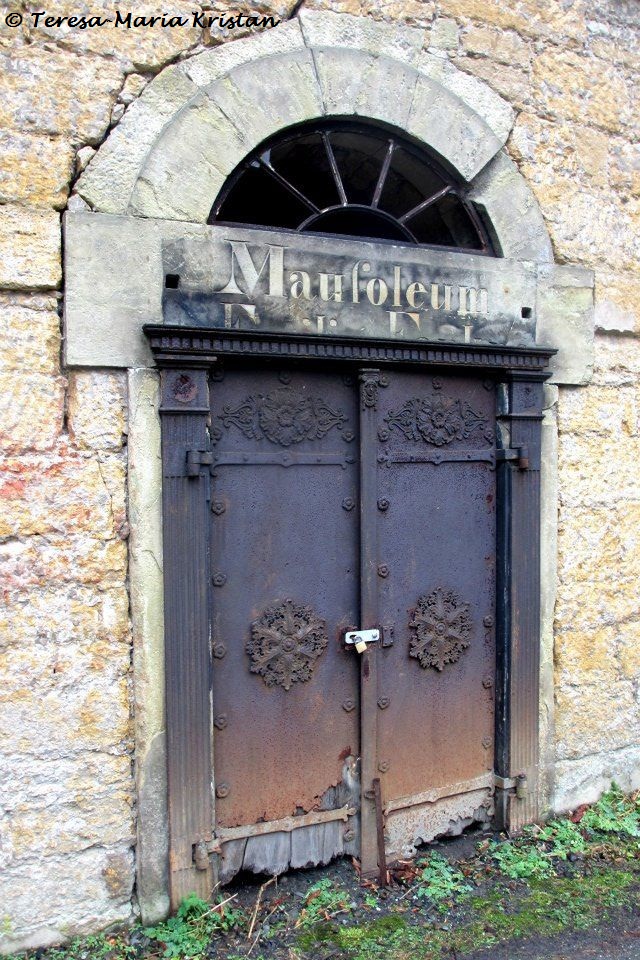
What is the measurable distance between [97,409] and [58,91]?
1.22 meters

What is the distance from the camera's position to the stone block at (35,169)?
2.65 metres

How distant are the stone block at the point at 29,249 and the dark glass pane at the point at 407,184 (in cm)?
154

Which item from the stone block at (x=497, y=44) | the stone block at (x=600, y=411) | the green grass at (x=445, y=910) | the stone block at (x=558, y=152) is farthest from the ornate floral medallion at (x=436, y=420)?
the green grass at (x=445, y=910)

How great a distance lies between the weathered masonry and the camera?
2893mm

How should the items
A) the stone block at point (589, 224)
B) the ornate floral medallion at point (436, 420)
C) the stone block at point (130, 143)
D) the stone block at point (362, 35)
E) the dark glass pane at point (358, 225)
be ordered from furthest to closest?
the stone block at point (589, 224)
the ornate floral medallion at point (436, 420)
the dark glass pane at point (358, 225)
the stone block at point (362, 35)
the stone block at point (130, 143)

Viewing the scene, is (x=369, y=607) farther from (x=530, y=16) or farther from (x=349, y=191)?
(x=530, y=16)

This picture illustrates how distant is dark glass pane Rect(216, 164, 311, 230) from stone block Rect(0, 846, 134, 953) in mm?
2746

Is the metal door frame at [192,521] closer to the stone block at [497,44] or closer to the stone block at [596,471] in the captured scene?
the stone block at [596,471]

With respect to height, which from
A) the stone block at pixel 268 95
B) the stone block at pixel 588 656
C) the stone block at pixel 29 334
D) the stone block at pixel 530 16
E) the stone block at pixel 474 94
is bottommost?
the stone block at pixel 588 656

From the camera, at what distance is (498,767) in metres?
3.66

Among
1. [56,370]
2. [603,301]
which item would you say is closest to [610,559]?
[603,301]

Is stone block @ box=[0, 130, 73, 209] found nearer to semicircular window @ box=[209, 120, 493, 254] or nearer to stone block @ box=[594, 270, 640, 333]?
semicircular window @ box=[209, 120, 493, 254]

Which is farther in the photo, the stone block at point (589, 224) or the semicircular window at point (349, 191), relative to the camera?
the stone block at point (589, 224)

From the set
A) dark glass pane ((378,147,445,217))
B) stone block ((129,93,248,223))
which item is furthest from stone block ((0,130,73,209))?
dark glass pane ((378,147,445,217))
